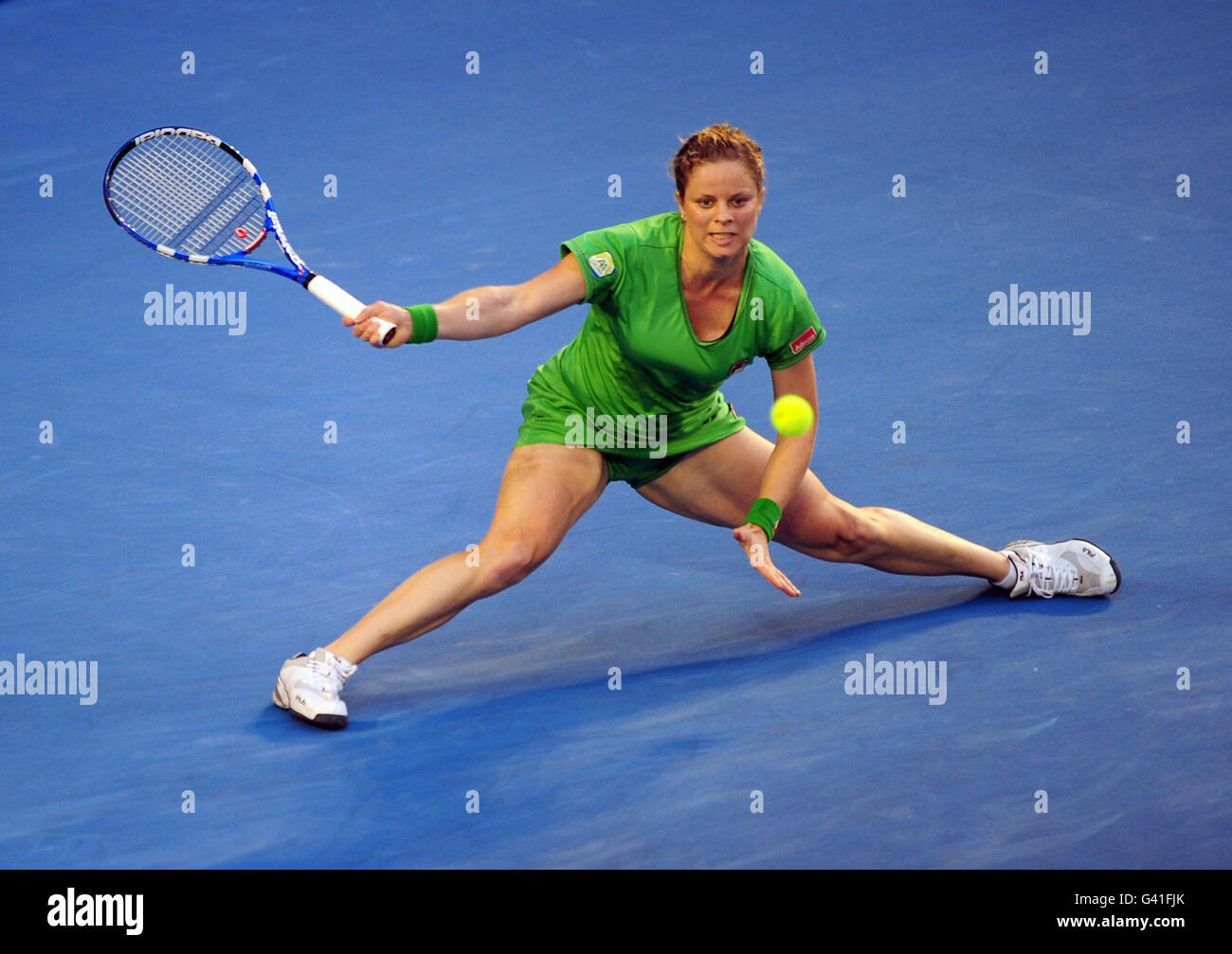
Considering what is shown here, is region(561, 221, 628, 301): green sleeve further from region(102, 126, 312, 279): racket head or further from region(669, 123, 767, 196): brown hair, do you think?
region(102, 126, 312, 279): racket head

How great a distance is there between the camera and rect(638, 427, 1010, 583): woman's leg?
4.55 metres

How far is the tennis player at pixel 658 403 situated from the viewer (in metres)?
4.09

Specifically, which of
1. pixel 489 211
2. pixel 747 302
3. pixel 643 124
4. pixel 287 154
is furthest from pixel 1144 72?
pixel 747 302

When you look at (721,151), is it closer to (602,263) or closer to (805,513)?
(602,263)

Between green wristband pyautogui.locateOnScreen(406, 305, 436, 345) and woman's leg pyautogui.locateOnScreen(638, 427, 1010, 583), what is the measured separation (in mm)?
1033

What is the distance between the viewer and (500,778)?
155 inches

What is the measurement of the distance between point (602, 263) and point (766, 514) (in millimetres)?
803

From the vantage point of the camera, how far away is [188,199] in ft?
15.0

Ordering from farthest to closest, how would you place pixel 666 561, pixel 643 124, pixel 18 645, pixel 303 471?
pixel 643 124
pixel 303 471
pixel 666 561
pixel 18 645

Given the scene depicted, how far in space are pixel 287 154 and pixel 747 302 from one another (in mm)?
4342

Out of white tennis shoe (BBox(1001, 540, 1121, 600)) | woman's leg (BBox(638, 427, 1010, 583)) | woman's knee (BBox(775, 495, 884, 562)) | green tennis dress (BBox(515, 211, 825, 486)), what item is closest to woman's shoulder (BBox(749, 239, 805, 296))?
green tennis dress (BBox(515, 211, 825, 486))

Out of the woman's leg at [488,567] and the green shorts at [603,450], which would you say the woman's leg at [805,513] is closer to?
the green shorts at [603,450]

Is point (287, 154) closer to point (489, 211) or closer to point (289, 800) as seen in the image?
point (489, 211)

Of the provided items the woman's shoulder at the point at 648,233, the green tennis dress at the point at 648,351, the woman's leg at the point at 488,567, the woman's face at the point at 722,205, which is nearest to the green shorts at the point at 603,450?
the green tennis dress at the point at 648,351
